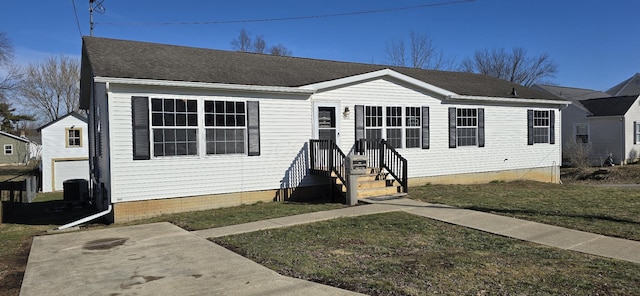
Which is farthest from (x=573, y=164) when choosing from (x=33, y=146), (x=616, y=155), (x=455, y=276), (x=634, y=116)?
(x=33, y=146)

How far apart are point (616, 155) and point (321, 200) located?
21.8 metres

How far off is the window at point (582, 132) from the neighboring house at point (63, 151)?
2822cm

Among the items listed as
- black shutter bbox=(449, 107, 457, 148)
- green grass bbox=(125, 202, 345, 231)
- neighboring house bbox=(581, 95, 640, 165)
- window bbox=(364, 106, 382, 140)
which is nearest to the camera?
green grass bbox=(125, 202, 345, 231)

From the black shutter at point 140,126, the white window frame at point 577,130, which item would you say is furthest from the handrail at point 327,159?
the white window frame at point 577,130

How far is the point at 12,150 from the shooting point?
149 feet

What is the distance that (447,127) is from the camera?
14023 mm

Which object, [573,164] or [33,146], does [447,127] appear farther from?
[33,146]

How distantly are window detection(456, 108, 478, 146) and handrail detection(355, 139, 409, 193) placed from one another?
123 inches

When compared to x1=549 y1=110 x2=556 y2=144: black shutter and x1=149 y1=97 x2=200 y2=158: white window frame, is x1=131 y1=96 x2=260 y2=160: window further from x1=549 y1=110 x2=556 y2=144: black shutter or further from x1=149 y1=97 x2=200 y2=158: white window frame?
x1=549 y1=110 x2=556 y2=144: black shutter

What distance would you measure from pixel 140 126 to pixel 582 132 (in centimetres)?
2677

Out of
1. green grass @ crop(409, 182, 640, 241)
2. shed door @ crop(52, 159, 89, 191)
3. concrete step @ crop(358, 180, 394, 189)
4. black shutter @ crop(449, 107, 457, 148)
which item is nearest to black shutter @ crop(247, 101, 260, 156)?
concrete step @ crop(358, 180, 394, 189)

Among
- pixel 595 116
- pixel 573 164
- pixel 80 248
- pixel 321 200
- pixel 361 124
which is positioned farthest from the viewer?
pixel 595 116

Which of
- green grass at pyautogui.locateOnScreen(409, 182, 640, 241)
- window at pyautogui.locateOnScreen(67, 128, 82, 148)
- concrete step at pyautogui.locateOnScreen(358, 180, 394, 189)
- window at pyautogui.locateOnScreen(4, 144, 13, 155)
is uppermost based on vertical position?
window at pyautogui.locateOnScreen(67, 128, 82, 148)

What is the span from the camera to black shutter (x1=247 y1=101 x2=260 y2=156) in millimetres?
10656
